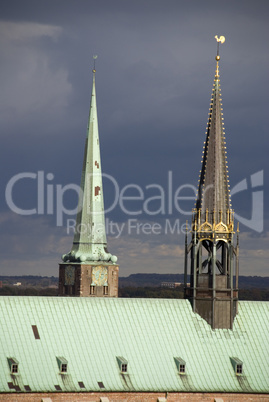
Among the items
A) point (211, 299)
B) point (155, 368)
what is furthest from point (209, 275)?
point (155, 368)

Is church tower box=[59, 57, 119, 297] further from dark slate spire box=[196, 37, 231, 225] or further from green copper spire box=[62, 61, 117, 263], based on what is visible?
dark slate spire box=[196, 37, 231, 225]

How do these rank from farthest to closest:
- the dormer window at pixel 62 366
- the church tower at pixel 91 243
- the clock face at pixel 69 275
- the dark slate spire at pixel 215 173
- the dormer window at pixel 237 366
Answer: the clock face at pixel 69 275 < the church tower at pixel 91 243 < the dark slate spire at pixel 215 173 < the dormer window at pixel 237 366 < the dormer window at pixel 62 366

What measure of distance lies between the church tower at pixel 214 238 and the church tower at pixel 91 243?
36403 mm

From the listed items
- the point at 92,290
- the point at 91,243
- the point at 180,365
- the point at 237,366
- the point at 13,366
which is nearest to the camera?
the point at 13,366

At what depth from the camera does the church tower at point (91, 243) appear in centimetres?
14488

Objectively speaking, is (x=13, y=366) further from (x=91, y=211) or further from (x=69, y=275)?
(x=91, y=211)

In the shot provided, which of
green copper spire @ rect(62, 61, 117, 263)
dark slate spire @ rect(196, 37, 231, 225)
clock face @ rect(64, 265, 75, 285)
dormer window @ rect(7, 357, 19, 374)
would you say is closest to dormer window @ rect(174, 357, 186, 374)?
dark slate spire @ rect(196, 37, 231, 225)

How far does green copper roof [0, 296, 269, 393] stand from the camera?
98188 mm

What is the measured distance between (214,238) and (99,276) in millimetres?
40087

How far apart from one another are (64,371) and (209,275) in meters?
17.4

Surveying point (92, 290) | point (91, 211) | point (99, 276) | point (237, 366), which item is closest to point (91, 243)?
point (91, 211)

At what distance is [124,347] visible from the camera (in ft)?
335

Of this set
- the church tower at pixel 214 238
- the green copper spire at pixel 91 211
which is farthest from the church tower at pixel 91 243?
the church tower at pixel 214 238

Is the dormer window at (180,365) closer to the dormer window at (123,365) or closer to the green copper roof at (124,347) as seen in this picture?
the green copper roof at (124,347)
